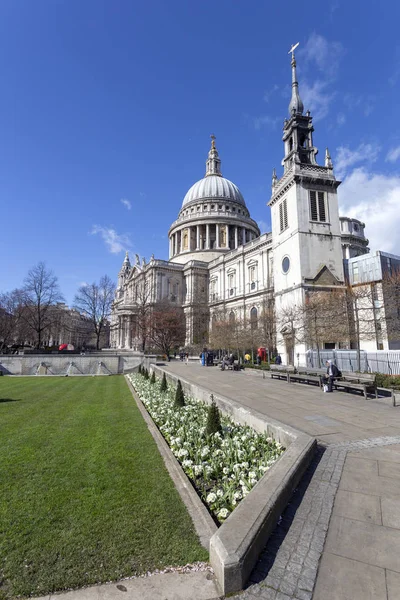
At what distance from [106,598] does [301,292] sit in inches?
1217

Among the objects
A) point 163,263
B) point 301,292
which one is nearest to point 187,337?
point 163,263

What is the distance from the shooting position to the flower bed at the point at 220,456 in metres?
4.48

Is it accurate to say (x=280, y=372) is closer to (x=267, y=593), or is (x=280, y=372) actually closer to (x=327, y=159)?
(x=267, y=593)

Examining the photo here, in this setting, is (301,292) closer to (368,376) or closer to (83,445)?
(368,376)

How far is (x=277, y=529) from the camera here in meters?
3.61

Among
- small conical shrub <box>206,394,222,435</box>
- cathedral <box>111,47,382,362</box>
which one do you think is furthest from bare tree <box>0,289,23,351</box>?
small conical shrub <box>206,394,222,435</box>

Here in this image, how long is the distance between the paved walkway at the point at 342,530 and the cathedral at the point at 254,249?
84.5ft

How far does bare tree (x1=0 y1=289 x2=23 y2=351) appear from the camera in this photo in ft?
171

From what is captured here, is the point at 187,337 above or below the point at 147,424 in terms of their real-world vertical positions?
above

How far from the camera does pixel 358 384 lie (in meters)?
12.8

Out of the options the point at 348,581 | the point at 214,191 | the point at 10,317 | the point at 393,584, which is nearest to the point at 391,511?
the point at 393,584

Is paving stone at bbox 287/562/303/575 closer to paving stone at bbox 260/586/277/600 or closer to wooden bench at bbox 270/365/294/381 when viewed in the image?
paving stone at bbox 260/586/277/600

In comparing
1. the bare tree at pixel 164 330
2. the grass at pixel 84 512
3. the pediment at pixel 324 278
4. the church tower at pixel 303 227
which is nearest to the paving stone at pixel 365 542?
the grass at pixel 84 512

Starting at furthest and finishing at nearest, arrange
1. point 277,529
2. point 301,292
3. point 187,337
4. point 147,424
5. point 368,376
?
point 187,337, point 301,292, point 368,376, point 147,424, point 277,529
